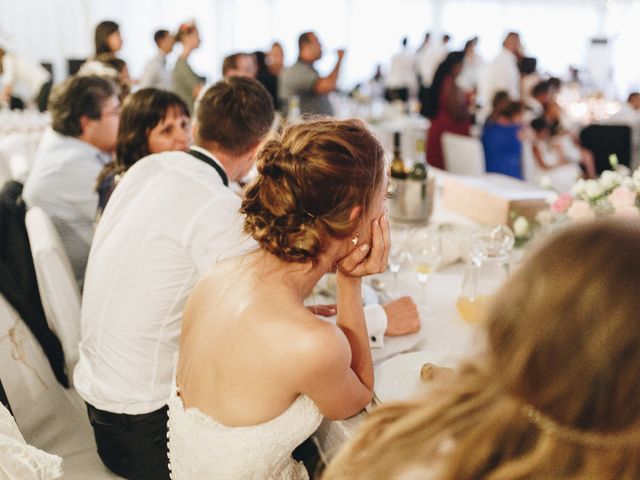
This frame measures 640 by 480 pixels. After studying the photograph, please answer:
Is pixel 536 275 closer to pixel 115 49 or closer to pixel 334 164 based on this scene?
pixel 334 164

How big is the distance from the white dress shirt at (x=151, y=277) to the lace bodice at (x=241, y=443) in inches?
9.8

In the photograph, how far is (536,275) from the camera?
53cm

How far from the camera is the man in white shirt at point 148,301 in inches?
55.8

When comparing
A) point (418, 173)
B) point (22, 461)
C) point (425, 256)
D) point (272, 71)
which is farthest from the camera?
point (272, 71)

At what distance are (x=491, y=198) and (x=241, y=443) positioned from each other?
1.47 meters

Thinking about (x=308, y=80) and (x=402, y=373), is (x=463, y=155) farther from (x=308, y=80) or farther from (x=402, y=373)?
(x=402, y=373)

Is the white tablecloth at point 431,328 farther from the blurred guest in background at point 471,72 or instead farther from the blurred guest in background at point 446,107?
the blurred guest in background at point 471,72

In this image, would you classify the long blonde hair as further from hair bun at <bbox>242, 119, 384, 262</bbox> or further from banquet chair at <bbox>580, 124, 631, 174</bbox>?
banquet chair at <bbox>580, 124, 631, 174</bbox>

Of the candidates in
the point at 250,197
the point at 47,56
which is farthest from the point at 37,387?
the point at 47,56

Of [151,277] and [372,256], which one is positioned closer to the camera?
[372,256]

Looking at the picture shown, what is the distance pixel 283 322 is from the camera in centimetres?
103

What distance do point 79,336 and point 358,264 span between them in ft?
2.85

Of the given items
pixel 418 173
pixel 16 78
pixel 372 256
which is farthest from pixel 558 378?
pixel 16 78

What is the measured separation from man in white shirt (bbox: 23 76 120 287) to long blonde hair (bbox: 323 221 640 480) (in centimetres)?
196
